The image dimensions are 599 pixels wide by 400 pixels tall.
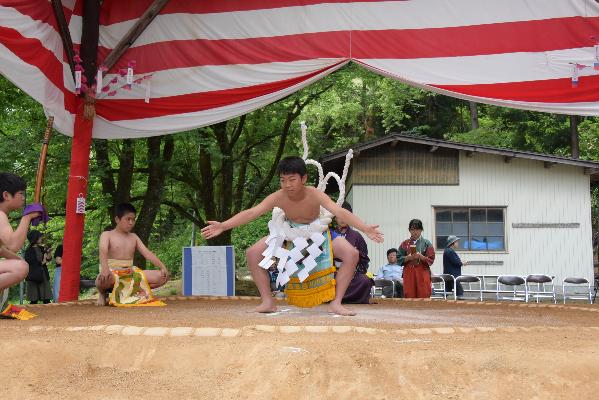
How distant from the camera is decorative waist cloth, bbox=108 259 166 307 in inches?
193

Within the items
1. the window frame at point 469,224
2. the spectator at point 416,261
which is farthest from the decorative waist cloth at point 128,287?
the window frame at point 469,224

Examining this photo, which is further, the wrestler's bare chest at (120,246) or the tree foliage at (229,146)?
the tree foliage at (229,146)

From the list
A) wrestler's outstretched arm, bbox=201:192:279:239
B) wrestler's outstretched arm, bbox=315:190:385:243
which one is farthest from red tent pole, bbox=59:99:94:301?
wrestler's outstretched arm, bbox=315:190:385:243

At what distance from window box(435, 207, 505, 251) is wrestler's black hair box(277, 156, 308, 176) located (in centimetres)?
624

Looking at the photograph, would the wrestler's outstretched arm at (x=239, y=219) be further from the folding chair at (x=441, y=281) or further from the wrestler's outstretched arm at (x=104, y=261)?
the folding chair at (x=441, y=281)

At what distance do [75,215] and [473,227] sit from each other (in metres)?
6.16

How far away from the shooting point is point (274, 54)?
583cm

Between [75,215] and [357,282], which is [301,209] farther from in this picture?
[75,215]

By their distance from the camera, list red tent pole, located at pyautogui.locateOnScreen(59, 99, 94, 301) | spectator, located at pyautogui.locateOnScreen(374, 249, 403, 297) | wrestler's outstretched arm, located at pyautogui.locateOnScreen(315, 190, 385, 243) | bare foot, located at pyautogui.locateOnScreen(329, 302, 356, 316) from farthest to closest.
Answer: spectator, located at pyautogui.locateOnScreen(374, 249, 403, 297), red tent pole, located at pyautogui.locateOnScreen(59, 99, 94, 301), bare foot, located at pyautogui.locateOnScreen(329, 302, 356, 316), wrestler's outstretched arm, located at pyautogui.locateOnScreen(315, 190, 385, 243)

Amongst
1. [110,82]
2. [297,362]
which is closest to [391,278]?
[110,82]

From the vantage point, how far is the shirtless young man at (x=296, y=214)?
Result: 152 inches

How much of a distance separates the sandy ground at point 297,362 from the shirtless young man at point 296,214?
76 cm

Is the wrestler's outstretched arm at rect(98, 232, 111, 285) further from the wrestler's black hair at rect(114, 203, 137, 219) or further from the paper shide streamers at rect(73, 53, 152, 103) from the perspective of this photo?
the paper shide streamers at rect(73, 53, 152, 103)

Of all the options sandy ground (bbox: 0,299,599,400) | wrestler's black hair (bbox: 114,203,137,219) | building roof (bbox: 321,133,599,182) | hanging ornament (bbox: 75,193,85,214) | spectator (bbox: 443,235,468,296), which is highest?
building roof (bbox: 321,133,599,182)
